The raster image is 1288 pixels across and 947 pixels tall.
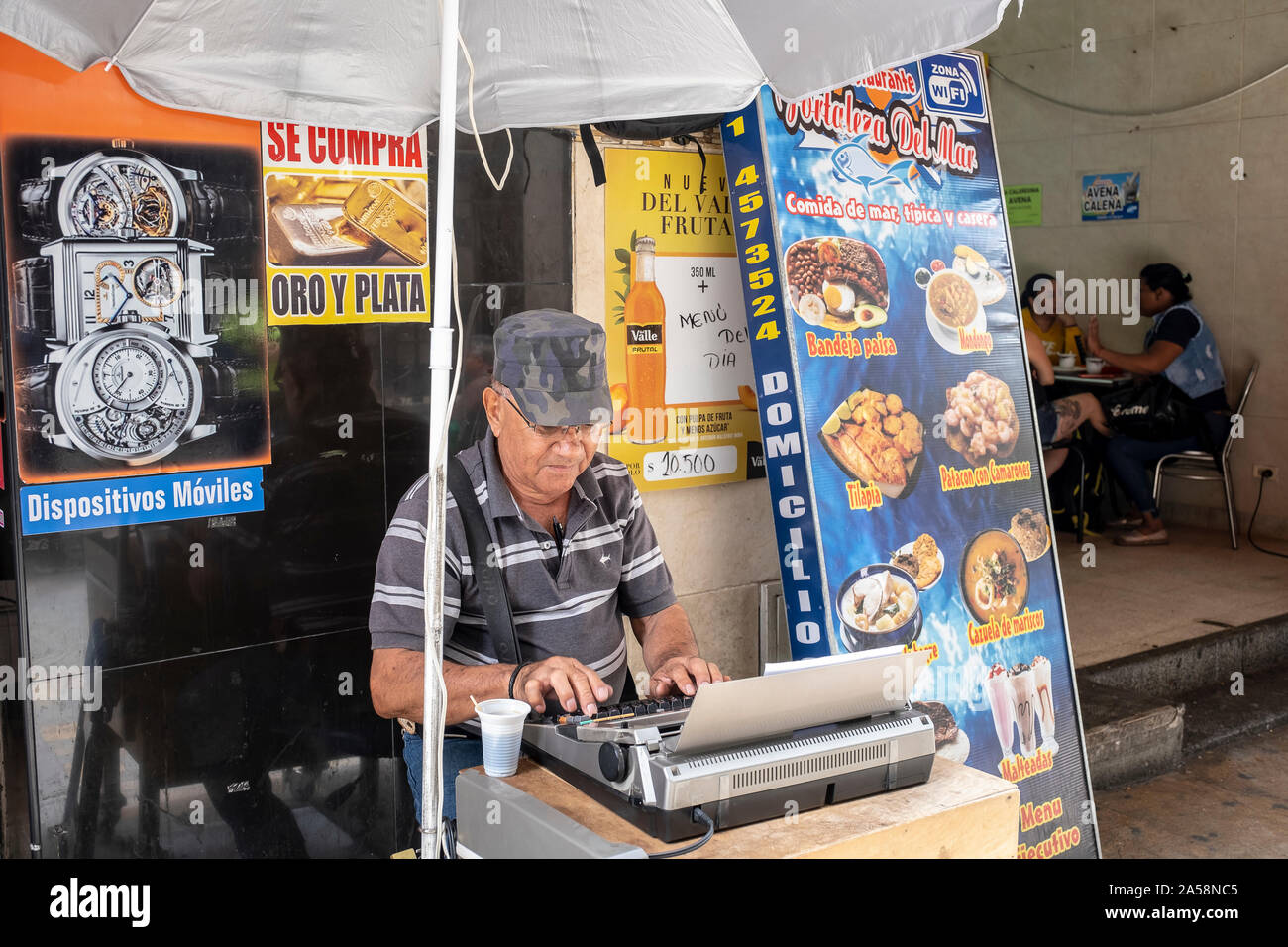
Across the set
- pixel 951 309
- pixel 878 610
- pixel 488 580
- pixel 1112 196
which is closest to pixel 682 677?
pixel 488 580

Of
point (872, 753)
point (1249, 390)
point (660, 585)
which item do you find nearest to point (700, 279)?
point (660, 585)

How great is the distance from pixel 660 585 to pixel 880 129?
1718mm

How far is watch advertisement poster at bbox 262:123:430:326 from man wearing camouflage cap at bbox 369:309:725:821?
2.52 feet

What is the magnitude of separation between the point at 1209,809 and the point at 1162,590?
1918 mm

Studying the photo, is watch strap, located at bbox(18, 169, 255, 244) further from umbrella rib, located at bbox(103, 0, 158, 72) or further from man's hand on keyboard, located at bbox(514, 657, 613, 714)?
man's hand on keyboard, located at bbox(514, 657, 613, 714)

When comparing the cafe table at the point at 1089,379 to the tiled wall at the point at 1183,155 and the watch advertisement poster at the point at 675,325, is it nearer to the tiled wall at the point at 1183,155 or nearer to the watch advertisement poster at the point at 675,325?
the tiled wall at the point at 1183,155

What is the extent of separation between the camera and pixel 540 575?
2486 mm

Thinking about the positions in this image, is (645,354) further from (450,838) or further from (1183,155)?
(1183,155)

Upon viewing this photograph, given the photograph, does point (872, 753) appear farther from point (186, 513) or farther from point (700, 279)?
point (700, 279)

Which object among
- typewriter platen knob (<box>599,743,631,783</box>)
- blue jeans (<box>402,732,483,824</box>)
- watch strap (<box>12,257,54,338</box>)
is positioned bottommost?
blue jeans (<box>402,732,483,824</box>)

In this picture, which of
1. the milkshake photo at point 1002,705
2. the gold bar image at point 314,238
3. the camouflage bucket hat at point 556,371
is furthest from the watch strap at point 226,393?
the milkshake photo at point 1002,705

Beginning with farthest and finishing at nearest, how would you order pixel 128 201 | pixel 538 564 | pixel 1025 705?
pixel 1025 705 < pixel 128 201 < pixel 538 564

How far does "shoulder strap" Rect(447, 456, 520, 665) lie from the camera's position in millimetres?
2402

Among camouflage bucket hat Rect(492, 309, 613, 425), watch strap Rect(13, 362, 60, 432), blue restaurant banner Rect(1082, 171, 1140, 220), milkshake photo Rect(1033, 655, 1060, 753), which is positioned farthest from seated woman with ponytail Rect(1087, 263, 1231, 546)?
watch strap Rect(13, 362, 60, 432)
